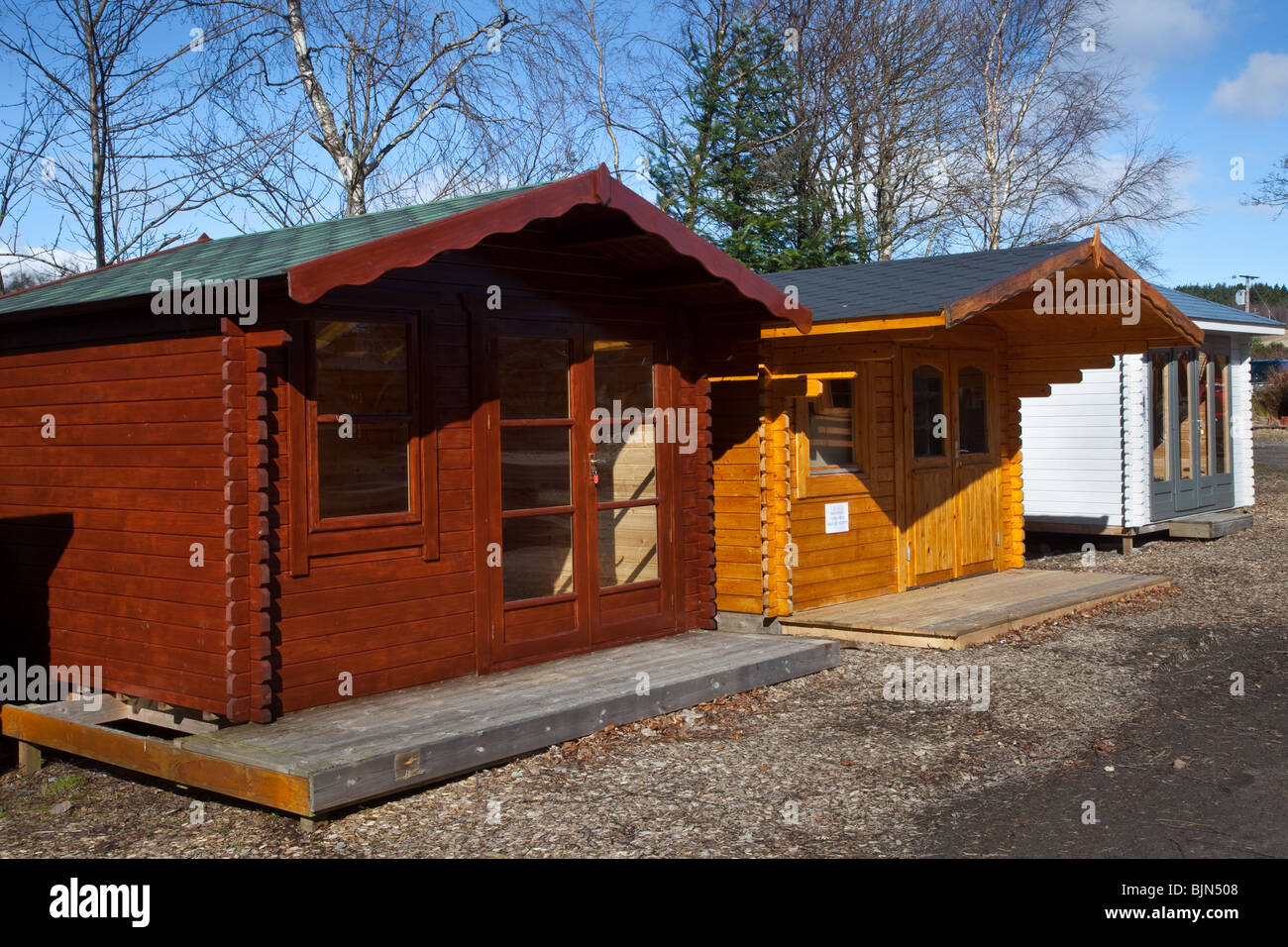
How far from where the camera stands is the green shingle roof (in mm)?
5957

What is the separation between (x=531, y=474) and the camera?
7340 mm

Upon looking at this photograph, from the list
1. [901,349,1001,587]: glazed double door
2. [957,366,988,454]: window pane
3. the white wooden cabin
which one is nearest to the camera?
[901,349,1001,587]: glazed double door

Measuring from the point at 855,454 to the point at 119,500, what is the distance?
242 inches

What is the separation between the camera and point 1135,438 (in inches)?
580

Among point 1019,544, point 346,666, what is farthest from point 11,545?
point 1019,544

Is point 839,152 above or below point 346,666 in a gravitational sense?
above

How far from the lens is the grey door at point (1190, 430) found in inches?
608

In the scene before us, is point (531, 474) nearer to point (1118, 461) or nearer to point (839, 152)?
point (1118, 461)

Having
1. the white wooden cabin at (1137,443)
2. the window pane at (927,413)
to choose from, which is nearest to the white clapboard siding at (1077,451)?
the white wooden cabin at (1137,443)

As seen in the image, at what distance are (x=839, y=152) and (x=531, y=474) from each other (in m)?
18.5

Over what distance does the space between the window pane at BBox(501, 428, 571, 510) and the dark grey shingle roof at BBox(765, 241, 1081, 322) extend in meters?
2.71

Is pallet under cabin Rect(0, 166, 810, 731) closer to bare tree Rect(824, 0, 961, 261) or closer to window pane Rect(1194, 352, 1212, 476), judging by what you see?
window pane Rect(1194, 352, 1212, 476)

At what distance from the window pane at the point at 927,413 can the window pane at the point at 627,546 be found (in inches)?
143

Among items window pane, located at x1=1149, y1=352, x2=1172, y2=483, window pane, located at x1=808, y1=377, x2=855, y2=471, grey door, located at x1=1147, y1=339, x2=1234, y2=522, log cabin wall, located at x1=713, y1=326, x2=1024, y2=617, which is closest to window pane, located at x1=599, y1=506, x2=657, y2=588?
log cabin wall, located at x1=713, y1=326, x2=1024, y2=617
